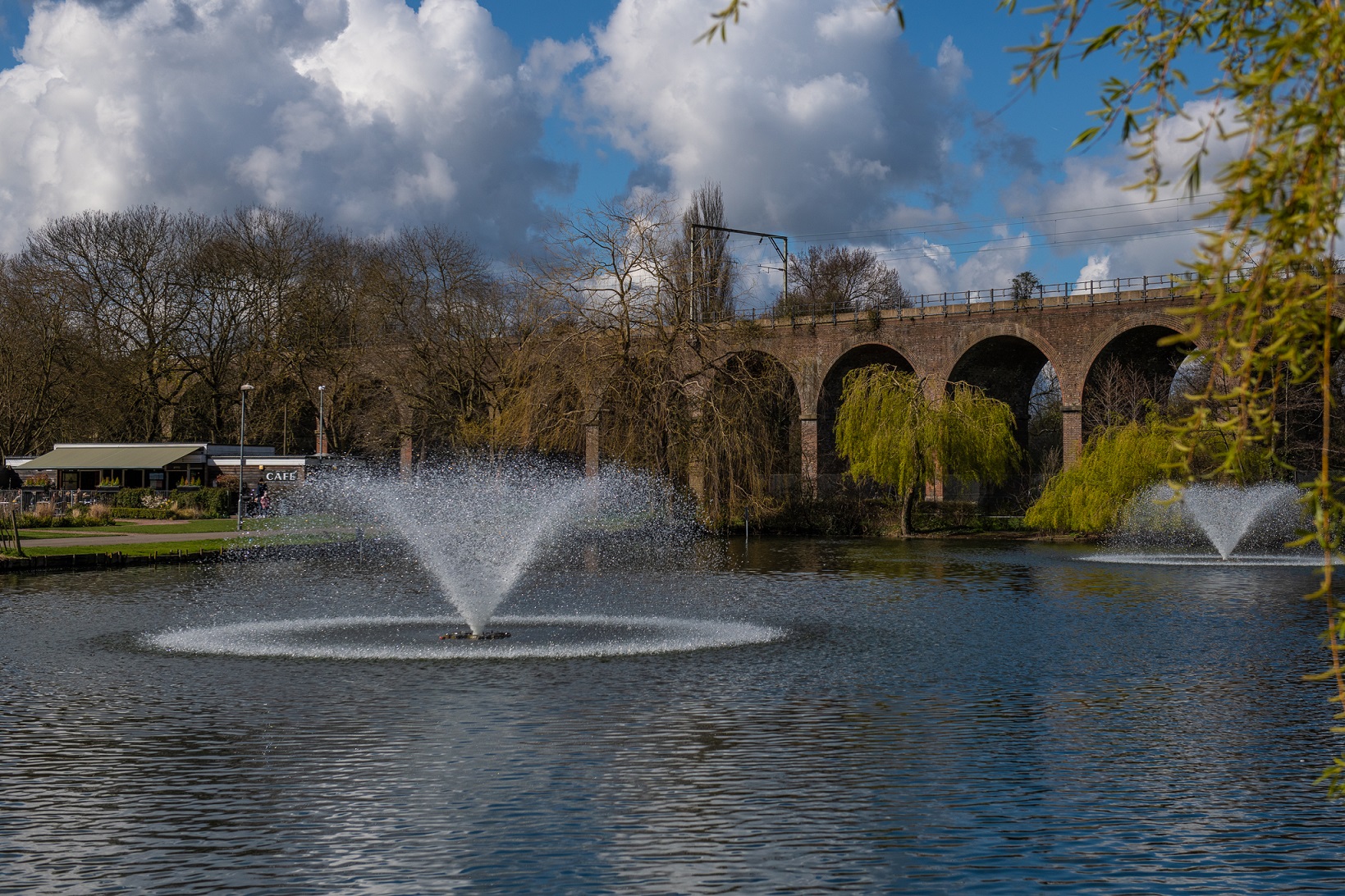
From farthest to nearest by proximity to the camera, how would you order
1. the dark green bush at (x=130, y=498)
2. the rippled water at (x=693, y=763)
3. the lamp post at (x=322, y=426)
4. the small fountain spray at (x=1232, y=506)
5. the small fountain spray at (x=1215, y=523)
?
the lamp post at (x=322, y=426)
the dark green bush at (x=130, y=498)
the small fountain spray at (x=1232, y=506)
the small fountain spray at (x=1215, y=523)
the rippled water at (x=693, y=763)

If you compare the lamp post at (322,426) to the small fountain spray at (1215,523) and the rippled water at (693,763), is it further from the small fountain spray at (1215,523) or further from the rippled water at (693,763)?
the rippled water at (693,763)

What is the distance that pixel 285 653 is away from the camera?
14.2 meters

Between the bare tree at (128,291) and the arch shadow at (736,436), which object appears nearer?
the arch shadow at (736,436)

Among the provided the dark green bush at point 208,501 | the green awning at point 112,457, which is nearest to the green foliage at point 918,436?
the dark green bush at point 208,501

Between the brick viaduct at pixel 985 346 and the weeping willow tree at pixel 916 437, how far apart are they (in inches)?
142

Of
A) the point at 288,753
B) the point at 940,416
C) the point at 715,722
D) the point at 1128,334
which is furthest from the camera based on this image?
the point at 1128,334

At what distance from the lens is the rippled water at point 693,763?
22.5ft

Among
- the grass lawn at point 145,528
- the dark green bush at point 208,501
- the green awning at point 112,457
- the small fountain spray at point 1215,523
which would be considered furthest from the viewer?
the green awning at point 112,457

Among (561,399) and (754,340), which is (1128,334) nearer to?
(754,340)

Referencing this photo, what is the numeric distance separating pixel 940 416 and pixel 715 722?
3205 cm

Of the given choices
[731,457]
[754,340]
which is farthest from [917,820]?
[754,340]

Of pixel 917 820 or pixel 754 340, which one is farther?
pixel 754 340

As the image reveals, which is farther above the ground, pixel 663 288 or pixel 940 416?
pixel 663 288

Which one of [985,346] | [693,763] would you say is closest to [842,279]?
[985,346]
